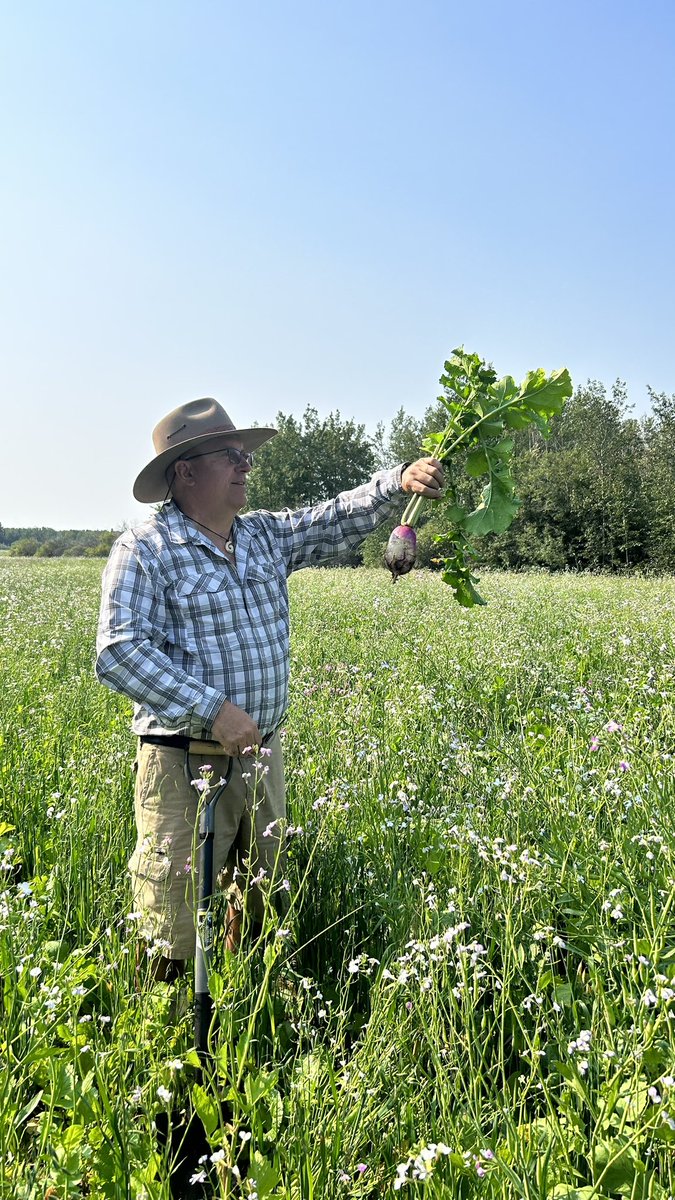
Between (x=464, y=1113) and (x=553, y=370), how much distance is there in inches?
107

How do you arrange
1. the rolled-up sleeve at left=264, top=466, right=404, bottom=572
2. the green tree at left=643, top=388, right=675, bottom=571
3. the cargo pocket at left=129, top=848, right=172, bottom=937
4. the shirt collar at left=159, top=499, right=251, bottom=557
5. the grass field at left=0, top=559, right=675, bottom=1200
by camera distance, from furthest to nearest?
1. the green tree at left=643, top=388, right=675, bottom=571
2. the rolled-up sleeve at left=264, top=466, right=404, bottom=572
3. the shirt collar at left=159, top=499, right=251, bottom=557
4. the cargo pocket at left=129, top=848, right=172, bottom=937
5. the grass field at left=0, top=559, right=675, bottom=1200

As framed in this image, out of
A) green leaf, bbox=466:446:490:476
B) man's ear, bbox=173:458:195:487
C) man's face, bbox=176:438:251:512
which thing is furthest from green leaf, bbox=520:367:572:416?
man's ear, bbox=173:458:195:487

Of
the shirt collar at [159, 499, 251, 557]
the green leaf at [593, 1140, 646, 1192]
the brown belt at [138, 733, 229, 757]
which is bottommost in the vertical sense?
the green leaf at [593, 1140, 646, 1192]

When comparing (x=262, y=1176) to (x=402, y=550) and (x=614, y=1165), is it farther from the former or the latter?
(x=402, y=550)

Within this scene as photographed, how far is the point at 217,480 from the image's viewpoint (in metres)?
3.21

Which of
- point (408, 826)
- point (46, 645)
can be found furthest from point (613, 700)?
point (46, 645)

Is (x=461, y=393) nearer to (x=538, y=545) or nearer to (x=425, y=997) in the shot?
(x=425, y=997)

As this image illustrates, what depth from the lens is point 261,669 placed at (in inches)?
123

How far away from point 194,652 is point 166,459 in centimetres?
88

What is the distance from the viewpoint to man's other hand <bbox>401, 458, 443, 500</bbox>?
3229 millimetres

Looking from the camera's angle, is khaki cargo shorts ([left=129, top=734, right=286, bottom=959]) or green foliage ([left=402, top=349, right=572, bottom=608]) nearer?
khaki cargo shorts ([left=129, top=734, right=286, bottom=959])

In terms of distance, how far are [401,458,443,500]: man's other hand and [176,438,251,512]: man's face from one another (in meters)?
0.73

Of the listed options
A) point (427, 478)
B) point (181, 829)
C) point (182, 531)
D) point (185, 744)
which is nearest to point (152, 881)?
point (181, 829)

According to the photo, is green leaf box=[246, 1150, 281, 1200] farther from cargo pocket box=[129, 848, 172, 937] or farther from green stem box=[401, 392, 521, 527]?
green stem box=[401, 392, 521, 527]
